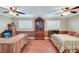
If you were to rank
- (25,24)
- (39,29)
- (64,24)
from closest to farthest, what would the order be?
(64,24)
(25,24)
(39,29)

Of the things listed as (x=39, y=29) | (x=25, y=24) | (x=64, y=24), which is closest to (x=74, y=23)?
(x=64, y=24)

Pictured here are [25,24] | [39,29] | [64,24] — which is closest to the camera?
[64,24]

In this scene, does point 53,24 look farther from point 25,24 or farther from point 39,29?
point 25,24

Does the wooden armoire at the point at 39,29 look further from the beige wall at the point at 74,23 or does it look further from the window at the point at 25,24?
the beige wall at the point at 74,23

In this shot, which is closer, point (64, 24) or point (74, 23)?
point (64, 24)

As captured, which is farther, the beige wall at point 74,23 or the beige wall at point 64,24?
the beige wall at point 74,23

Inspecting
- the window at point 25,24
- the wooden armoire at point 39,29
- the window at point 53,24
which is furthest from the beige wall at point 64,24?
the window at point 25,24

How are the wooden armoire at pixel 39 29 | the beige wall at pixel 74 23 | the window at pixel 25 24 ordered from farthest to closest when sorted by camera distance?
the wooden armoire at pixel 39 29 → the beige wall at pixel 74 23 → the window at pixel 25 24

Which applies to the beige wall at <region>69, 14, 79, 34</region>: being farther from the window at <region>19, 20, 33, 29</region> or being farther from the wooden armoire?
the window at <region>19, 20, 33, 29</region>

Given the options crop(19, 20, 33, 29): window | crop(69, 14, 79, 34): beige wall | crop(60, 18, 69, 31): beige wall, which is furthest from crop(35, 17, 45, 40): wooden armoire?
crop(69, 14, 79, 34): beige wall

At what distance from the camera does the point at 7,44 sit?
114 inches

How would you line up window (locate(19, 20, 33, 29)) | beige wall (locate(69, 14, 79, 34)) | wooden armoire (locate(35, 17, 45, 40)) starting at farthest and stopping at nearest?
1. wooden armoire (locate(35, 17, 45, 40))
2. beige wall (locate(69, 14, 79, 34))
3. window (locate(19, 20, 33, 29))
